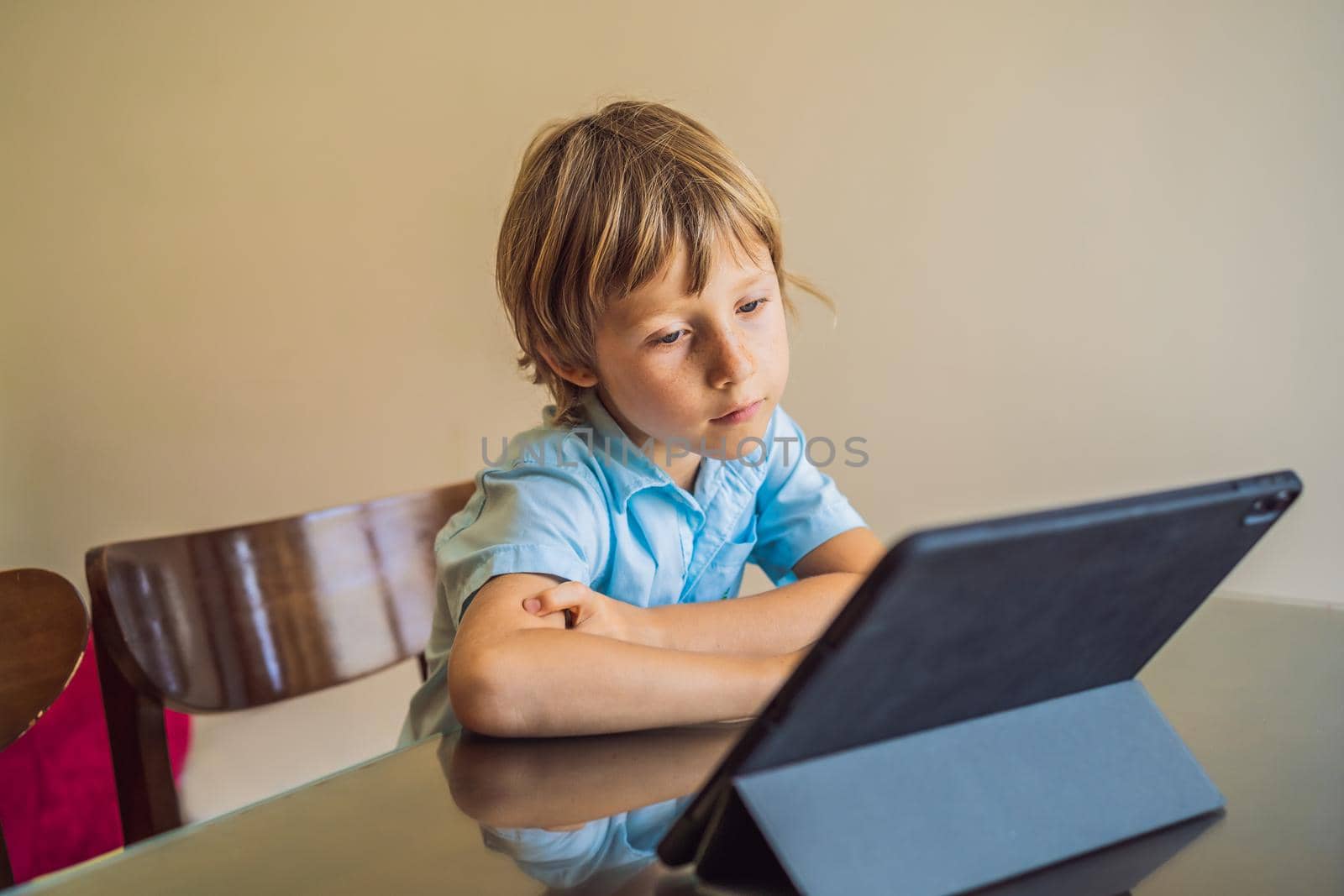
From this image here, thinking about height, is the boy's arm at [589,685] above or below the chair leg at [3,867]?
above

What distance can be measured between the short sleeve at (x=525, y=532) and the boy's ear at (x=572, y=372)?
8 cm

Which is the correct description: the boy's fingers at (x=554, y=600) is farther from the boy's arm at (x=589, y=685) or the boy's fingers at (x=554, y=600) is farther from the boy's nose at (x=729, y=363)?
the boy's nose at (x=729, y=363)

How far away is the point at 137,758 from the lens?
2.80ft

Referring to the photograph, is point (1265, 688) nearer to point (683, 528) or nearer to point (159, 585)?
point (683, 528)

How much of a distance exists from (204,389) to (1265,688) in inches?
81.8

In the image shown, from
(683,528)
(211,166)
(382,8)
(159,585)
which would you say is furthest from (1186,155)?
(211,166)

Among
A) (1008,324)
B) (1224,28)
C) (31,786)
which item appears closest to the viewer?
(1224,28)

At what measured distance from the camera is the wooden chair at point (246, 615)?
855 mm

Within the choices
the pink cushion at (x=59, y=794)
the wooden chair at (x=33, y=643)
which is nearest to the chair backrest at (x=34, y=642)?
the wooden chair at (x=33, y=643)

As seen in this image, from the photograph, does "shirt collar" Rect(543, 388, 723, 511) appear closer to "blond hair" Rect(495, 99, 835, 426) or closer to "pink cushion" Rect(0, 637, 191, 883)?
"blond hair" Rect(495, 99, 835, 426)

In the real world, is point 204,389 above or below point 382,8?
below

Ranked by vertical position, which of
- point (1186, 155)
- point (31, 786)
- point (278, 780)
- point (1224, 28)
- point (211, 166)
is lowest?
point (278, 780)

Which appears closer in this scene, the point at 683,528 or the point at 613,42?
the point at 683,528

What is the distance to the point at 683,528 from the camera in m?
0.91
